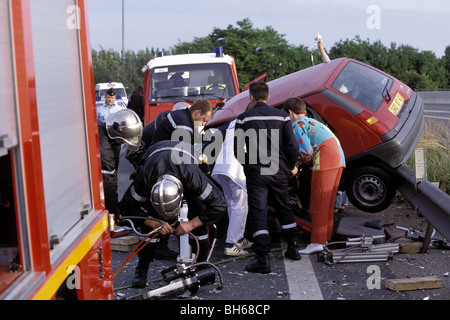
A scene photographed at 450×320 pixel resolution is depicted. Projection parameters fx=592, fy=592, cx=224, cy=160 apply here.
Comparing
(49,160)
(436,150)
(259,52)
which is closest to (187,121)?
(49,160)

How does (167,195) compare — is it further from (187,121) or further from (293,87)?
(293,87)

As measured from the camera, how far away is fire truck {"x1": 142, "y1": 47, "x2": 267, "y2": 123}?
11867mm

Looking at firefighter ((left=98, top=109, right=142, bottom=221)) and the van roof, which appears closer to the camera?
firefighter ((left=98, top=109, right=142, bottom=221))

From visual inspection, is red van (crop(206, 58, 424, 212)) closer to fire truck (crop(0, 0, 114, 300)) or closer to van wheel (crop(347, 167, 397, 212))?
van wheel (crop(347, 167, 397, 212))

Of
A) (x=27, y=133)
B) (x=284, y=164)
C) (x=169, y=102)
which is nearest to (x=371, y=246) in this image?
(x=284, y=164)

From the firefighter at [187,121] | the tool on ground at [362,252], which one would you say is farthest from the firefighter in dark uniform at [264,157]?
the firefighter at [187,121]

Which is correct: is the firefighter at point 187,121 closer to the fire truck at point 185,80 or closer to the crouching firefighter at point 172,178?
the crouching firefighter at point 172,178

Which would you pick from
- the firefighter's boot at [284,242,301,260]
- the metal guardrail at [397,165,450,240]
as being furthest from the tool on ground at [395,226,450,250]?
the firefighter's boot at [284,242,301,260]

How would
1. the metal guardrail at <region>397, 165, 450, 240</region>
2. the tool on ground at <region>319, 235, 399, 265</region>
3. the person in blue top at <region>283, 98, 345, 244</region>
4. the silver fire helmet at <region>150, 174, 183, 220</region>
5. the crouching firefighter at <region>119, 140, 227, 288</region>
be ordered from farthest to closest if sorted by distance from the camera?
the person in blue top at <region>283, 98, 345, 244</region>, the tool on ground at <region>319, 235, 399, 265</region>, the metal guardrail at <region>397, 165, 450, 240</region>, the crouching firefighter at <region>119, 140, 227, 288</region>, the silver fire helmet at <region>150, 174, 183, 220</region>

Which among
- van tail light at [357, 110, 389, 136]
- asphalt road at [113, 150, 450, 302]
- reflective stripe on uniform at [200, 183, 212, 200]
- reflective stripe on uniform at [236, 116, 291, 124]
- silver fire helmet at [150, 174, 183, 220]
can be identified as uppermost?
reflective stripe on uniform at [236, 116, 291, 124]

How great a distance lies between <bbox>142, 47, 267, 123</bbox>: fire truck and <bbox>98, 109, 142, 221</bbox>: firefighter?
5.65 metres

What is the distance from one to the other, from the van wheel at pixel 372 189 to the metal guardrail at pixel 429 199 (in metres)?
0.15

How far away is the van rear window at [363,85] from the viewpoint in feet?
23.3

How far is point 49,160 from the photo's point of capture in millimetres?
2342
